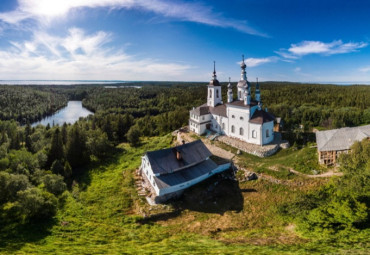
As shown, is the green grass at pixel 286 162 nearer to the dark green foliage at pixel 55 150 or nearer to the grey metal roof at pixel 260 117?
the grey metal roof at pixel 260 117

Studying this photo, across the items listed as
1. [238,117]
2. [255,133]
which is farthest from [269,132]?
[238,117]

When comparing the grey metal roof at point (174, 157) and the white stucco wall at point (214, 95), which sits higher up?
the white stucco wall at point (214, 95)

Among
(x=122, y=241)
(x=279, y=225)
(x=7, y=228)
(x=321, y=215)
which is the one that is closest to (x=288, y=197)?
(x=279, y=225)

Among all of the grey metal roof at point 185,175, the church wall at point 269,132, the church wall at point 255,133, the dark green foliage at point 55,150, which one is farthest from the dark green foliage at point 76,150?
the church wall at point 269,132

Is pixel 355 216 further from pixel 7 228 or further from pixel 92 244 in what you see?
pixel 7 228

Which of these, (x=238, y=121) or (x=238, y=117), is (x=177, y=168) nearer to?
(x=238, y=121)

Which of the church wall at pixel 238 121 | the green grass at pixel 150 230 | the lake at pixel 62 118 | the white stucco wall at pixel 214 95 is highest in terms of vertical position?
the white stucco wall at pixel 214 95
